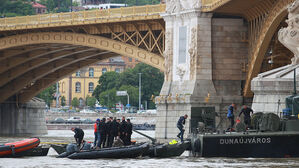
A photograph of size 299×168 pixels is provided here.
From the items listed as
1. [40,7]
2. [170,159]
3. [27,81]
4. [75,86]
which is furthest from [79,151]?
[40,7]

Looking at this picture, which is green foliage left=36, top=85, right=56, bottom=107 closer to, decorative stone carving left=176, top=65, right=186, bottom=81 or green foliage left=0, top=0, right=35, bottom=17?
green foliage left=0, top=0, right=35, bottom=17

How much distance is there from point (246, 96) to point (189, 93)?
3867 mm

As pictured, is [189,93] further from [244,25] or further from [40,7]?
[40,7]

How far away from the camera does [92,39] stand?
2803 inches

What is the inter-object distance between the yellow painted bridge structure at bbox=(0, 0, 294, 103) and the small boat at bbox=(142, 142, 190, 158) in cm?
1228

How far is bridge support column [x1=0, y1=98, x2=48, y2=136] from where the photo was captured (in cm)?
9625

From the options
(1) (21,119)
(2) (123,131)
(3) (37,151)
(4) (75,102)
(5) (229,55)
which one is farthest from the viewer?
(4) (75,102)

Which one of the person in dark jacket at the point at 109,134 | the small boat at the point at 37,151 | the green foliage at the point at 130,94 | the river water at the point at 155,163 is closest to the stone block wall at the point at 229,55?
the person in dark jacket at the point at 109,134

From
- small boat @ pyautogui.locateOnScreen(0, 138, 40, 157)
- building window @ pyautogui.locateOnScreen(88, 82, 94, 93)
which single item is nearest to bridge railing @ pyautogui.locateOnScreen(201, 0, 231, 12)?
small boat @ pyautogui.locateOnScreen(0, 138, 40, 157)

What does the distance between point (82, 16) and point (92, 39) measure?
7.35 feet

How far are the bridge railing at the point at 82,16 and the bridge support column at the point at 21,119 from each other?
18.1 metres

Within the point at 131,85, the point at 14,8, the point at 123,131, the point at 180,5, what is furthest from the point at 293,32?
the point at 131,85

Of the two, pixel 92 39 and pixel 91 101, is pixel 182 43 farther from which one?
pixel 91 101

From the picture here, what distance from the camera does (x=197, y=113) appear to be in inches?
1828
